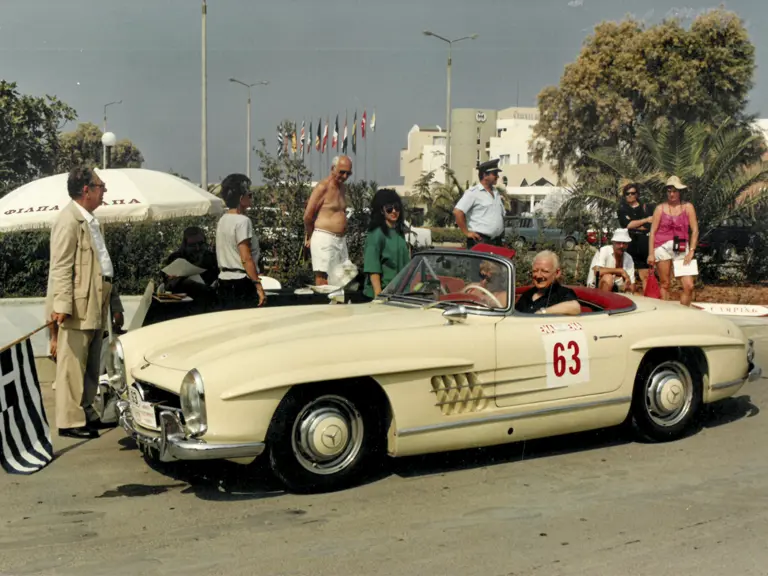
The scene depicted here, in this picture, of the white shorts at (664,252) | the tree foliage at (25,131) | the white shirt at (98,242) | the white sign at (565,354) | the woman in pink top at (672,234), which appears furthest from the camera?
the tree foliage at (25,131)

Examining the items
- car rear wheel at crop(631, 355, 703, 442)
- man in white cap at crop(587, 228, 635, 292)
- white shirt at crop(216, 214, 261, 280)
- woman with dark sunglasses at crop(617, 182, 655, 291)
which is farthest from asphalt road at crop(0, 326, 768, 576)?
woman with dark sunglasses at crop(617, 182, 655, 291)

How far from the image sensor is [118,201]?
329 inches

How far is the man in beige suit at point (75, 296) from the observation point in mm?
6324

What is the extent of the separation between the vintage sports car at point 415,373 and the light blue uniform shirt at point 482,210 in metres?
2.84

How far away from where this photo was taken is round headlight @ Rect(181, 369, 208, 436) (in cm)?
461

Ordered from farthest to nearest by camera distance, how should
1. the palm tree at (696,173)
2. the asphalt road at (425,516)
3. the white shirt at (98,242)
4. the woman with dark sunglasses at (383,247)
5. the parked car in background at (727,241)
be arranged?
1. the parked car in background at (727,241)
2. the palm tree at (696,173)
3. the woman with dark sunglasses at (383,247)
4. the white shirt at (98,242)
5. the asphalt road at (425,516)

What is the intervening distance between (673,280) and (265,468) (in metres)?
10.7

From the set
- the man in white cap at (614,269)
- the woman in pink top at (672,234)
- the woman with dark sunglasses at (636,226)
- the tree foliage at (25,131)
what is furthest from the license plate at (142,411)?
the tree foliage at (25,131)

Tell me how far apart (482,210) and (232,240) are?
8.45ft

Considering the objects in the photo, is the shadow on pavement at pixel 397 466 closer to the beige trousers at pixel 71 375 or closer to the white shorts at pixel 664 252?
the beige trousers at pixel 71 375

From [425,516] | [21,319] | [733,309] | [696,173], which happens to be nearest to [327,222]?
[21,319]

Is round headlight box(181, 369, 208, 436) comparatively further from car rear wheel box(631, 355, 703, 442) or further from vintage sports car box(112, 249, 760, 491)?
car rear wheel box(631, 355, 703, 442)

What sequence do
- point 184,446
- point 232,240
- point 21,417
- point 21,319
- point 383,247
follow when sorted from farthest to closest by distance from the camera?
point 21,319 < point 232,240 < point 383,247 < point 21,417 < point 184,446

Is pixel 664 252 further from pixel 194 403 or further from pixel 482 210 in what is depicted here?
pixel 194 403
